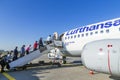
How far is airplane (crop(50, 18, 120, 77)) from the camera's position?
8961 millimetres

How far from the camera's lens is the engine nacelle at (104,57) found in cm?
881

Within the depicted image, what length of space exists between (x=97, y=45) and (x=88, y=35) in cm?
807

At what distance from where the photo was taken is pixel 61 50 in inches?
878

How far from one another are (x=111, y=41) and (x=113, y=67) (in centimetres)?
138

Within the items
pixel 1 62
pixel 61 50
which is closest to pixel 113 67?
pixel 1 62

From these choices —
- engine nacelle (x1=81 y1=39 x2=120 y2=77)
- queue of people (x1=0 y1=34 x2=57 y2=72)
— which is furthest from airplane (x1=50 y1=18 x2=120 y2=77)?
queue of people (x1=0 y1=34 x2=57 y2=72)

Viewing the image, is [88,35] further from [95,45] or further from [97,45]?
[97,45]

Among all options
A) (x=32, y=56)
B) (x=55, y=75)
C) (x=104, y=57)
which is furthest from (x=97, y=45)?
(x=32, y=56)

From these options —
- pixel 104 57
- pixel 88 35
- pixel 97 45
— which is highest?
pixel 88 35

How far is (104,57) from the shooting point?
29.8 ft

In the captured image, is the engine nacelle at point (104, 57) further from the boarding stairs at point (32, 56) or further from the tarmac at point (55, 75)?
the boarding stairs at point (32, 56)

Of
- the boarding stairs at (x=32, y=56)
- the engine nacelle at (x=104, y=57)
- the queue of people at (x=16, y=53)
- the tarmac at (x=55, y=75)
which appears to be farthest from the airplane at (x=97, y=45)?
the queue of people at (x=16, y=53)

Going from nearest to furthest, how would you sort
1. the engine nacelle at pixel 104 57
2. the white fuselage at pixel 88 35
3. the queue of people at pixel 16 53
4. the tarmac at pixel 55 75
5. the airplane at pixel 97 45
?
the engine nacelle at pixel 104 57 → the airplane at pixel 97 45 → the tarmac at pixel 55 75 → the white fuselage at pixel 88 35 → the queue of people at pixel 16 53

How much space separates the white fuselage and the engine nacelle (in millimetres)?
5959
